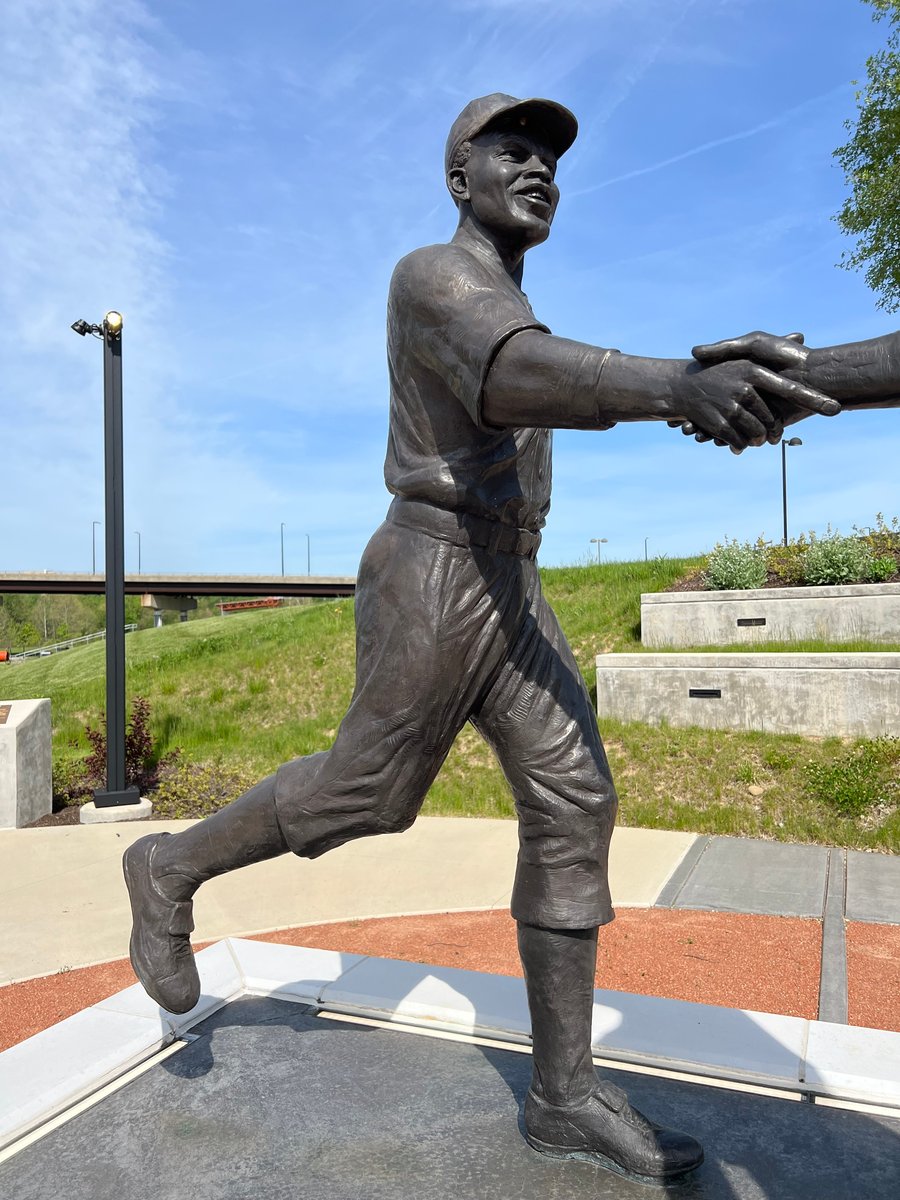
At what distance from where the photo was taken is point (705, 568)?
12.7 metres

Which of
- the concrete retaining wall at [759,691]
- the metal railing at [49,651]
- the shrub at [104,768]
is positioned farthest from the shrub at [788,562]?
the metal railing at [49,651]

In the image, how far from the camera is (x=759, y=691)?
8516 mm

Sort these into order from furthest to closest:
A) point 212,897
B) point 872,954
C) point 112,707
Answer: point 112,707 → point 212,897 → point 872,954

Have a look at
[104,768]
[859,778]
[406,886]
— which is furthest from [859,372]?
[104,768]

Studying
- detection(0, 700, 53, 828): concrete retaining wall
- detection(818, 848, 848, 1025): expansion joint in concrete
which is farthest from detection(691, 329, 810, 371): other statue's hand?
detection(0, 700, 53, 828): concrete retaining wall

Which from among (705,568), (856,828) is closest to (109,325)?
(856,828)

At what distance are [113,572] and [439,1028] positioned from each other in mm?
6111

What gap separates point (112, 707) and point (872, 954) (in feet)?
20.7

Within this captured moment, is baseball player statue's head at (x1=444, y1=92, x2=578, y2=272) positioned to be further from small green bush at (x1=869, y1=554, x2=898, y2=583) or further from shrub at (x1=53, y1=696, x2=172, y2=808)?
small green bush at (x1=869, y1=554, x2=898, y2=583)

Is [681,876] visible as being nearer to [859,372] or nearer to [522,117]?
[522,117]

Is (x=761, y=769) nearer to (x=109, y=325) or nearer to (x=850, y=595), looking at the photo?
(x=850, y=595)

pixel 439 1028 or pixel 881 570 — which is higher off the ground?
pixel 881 570

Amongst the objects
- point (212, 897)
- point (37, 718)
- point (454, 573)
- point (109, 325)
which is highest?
point (109, 325)

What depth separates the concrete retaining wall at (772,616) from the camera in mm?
9586
